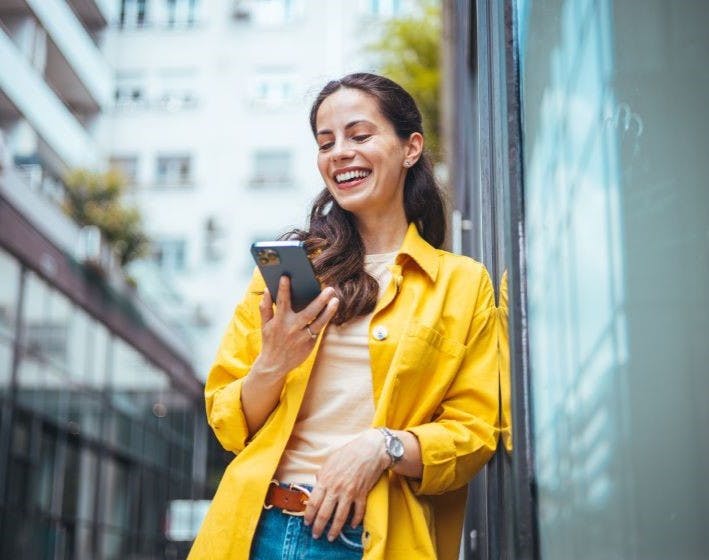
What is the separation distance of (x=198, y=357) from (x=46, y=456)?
11731mm

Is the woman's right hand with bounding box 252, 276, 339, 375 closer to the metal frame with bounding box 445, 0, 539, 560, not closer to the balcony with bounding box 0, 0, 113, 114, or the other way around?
the metal frame with bounding box 445, 0, 539, 560

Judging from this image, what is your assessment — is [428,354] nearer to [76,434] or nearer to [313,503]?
[313,503]

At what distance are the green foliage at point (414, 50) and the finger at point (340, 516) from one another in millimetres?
17668

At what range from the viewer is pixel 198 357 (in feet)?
90.5

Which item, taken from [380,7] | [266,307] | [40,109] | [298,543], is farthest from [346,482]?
[380,7]

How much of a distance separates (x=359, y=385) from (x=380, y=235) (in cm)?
41

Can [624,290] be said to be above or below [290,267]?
below

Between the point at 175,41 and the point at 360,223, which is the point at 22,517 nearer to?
the point at 360,223

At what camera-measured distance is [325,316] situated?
2.13m

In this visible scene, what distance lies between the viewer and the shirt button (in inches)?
87.6

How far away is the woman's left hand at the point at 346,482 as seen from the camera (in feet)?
6.72

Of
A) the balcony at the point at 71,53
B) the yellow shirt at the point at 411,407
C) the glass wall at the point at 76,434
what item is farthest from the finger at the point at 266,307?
the glass wall at the point at 76,434

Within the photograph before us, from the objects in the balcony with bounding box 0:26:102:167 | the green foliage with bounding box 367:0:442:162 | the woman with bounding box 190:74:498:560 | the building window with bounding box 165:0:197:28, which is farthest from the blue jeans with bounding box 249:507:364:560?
the building window with bounding box 165:0:197:28

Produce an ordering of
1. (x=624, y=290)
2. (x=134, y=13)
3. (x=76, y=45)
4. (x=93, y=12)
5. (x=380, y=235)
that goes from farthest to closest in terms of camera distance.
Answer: (x=134, y=13) < (x=76, y=45) < (x=93, y=12) < (x=380, y=235) < (x=624, y=290)
